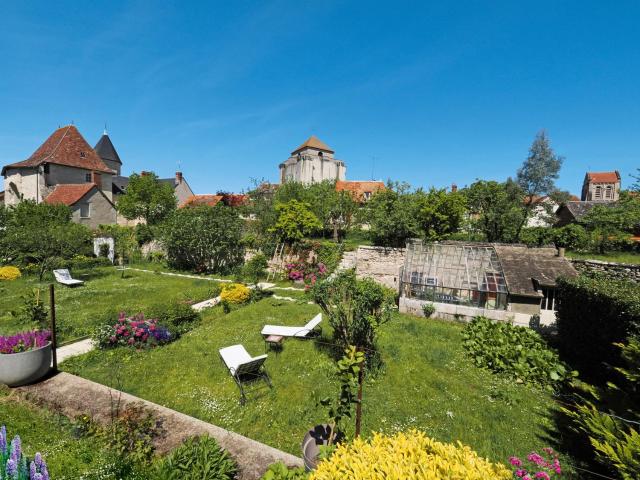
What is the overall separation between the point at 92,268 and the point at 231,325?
18.2 metres

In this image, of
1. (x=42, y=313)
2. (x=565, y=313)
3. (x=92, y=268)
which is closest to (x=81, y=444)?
(x=42, y=313)

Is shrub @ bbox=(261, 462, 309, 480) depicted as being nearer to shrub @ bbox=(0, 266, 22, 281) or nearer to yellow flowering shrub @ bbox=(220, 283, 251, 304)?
yellow flowering shrub @ bbox=(220, 283, 251, 304)

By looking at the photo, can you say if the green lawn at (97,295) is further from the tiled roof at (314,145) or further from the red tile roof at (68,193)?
the tiled roof at (314,145)

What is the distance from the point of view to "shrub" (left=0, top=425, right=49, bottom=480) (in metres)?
3.07

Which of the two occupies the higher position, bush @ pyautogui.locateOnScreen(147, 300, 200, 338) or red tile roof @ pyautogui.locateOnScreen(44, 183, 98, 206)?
red tile roof @ pyautogui.locateOnScreen(44, 183, 98, 206)

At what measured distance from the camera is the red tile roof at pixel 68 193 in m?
30.0

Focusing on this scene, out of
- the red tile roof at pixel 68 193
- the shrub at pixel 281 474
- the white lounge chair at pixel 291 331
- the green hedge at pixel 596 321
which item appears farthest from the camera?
the red tile roof at pixel 68 193

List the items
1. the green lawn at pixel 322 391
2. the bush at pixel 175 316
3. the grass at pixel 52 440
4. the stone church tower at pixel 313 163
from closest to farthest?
the grass at pixel 52 440 → the green lawn at pixel 322 391 → the bush at pixel 175 316 → the stone church tower at pixel 313 163

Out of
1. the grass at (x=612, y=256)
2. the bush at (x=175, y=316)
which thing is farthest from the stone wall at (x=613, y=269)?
the bush at (x=175, y=316)

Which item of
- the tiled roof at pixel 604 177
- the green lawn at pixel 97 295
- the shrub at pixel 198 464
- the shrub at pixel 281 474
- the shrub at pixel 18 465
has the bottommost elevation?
the green lawn at pixel 97 295

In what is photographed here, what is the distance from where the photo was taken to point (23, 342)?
A: 22.1ft

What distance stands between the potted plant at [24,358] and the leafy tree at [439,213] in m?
23.4

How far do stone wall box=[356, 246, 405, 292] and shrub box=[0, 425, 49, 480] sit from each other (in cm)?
1759

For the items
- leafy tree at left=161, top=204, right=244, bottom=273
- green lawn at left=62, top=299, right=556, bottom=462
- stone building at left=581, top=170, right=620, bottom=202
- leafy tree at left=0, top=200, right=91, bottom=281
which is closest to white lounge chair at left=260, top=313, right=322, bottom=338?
green lawn at left=62, top=299, right=556, bottom=462
